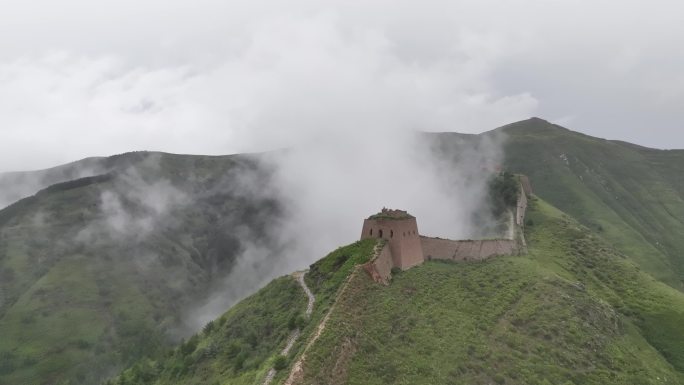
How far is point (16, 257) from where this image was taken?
15212 centimetres

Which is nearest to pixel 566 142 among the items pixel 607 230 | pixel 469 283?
pixel 607 230

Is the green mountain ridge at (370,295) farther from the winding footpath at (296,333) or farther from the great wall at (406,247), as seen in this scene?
the great wall at (406,247)

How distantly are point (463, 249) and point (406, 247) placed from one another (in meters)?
12.2

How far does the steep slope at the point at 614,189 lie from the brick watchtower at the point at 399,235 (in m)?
65.6

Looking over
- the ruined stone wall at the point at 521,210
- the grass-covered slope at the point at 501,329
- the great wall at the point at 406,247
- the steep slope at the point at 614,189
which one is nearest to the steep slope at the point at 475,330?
the grass-covered slope at the point at 501,329

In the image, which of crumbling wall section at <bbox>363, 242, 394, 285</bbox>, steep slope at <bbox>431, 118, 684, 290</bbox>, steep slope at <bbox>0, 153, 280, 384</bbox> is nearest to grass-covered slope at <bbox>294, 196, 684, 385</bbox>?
crumbling wall section at <bbox>363, 242, 394, 285</bbox>

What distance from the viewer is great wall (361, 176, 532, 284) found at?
2174 inches

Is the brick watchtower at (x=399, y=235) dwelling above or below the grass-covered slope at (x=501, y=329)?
above

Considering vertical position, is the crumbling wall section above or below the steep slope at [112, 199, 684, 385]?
above

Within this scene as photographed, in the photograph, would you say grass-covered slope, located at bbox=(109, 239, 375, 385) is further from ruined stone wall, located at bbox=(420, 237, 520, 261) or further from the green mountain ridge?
ruined stone wall, located at bbox=(420, 237, 520, 261)

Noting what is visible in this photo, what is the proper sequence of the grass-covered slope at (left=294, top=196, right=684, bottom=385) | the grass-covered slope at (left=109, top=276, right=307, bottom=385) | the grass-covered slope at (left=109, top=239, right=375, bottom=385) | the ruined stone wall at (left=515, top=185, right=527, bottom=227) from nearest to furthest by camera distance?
the grass-covered slope at (left=294, top=196, right=684, bottom=385) → the grass-covered slope at (left=109, top=239, right=375, bottom=385) → the grass-covered slope at (left=109, top=276, right=307, bottom=385) → the ruined stone wall at (left=515, top=185, right=527, bottom=227)

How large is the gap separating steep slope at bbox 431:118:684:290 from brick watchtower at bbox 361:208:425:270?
65.6m

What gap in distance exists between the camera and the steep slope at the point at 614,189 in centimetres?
11469

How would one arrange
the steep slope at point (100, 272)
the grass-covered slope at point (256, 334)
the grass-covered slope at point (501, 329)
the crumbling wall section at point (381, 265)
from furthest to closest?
the steep slope at point (100, 272), the crumbling wall section at point (381, 265), the grass-covered slope at point (256, 334), the grass-covered slope at point (501, 329)
